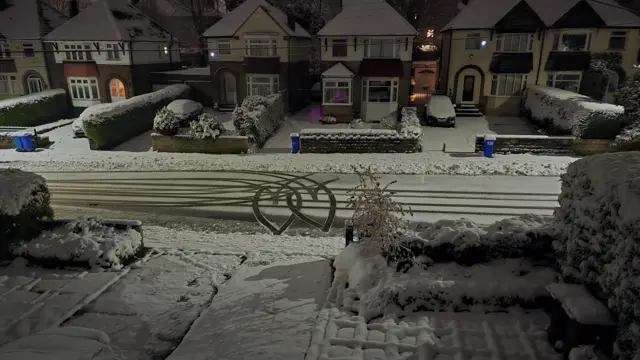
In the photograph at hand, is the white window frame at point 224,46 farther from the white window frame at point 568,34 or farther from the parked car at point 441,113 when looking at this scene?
the white window frame at point 568,34

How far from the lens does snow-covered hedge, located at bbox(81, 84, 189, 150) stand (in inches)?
951

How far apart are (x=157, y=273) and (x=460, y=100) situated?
92.2 ft

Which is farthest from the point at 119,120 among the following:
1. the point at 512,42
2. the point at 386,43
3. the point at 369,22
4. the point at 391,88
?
the point at 512,42

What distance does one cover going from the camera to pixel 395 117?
29.3 meters

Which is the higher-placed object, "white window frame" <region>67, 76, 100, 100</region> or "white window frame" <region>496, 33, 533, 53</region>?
"white window frame" <region>496, 33, 533, 53</region>

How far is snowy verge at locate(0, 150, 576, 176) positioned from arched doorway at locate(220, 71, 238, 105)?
12.4 meters

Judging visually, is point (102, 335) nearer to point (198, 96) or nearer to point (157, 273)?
point (157, 273)

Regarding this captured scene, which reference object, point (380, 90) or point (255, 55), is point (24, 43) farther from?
point (380, 90)

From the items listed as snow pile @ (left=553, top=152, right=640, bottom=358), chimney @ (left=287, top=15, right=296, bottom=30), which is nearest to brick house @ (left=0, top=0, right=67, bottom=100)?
chimney @ (left=287, top=15, right=296, bottom=30)

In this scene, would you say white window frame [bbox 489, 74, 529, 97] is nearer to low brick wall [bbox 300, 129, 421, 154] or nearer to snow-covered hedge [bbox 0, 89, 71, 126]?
low brick wall [bbox 300, 129, 421, 154]

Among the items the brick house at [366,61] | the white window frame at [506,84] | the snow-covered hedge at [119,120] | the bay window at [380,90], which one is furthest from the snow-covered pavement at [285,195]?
the white window frame at [506,84]

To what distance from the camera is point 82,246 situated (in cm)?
1030

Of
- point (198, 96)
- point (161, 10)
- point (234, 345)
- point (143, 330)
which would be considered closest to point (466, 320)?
point (234, 345)

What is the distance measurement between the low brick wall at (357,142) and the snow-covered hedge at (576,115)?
27.4ft
